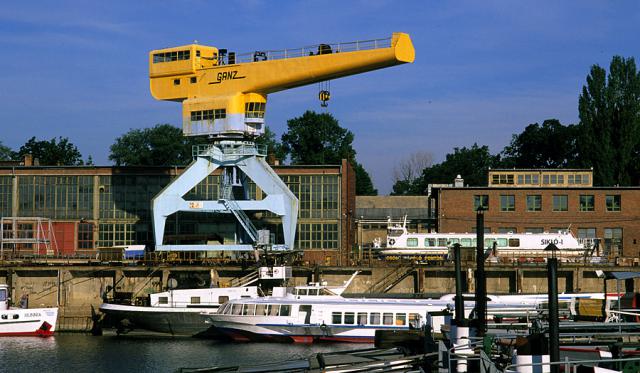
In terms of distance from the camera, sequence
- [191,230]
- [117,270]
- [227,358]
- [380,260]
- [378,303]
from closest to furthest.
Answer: [227,358] → [378,303] → [117,270] → [380,260] → [191,230]

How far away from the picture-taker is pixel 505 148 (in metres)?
155

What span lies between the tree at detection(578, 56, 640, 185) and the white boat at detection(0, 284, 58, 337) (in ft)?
198

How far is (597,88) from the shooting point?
107m

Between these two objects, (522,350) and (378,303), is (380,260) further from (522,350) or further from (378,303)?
(522,350)

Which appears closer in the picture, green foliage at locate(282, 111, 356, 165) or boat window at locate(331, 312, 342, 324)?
boat window at locate(331, 312, 342, 324)

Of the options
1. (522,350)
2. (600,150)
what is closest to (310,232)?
(600,150)

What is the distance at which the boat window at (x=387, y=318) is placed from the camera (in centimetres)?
5675

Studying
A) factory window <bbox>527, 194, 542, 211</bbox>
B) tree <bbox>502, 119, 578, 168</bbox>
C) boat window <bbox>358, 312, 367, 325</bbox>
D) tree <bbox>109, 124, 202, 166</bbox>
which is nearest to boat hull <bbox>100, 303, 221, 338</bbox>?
boat window <bbox>358, 312, 367, 325</bbox>

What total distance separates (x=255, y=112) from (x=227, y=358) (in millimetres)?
24152

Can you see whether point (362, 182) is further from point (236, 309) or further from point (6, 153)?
point (236, 309)

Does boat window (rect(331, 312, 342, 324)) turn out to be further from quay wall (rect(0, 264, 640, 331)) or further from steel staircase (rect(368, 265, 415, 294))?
steel staircase (rect(368, 265, 415, 294))

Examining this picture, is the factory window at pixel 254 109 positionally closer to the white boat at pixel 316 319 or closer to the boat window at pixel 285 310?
the white boat at pixel 316 319

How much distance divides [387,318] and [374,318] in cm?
70

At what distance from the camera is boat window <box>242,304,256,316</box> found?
57.9 meters
